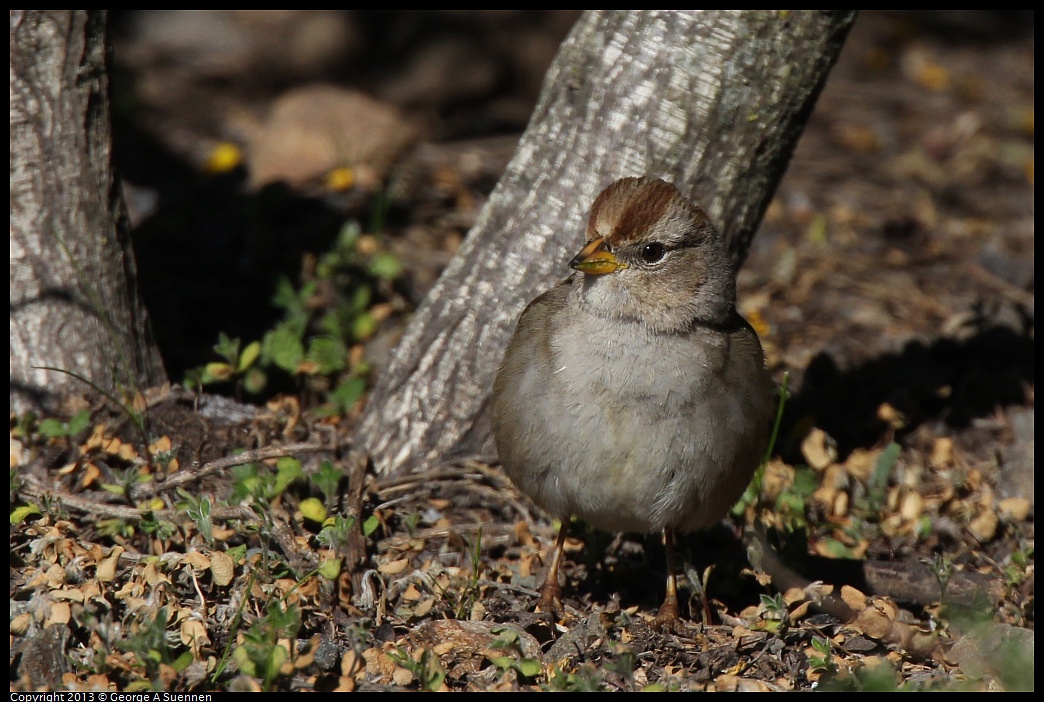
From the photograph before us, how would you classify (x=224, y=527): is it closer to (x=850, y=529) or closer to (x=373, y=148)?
(x=850, y=529)

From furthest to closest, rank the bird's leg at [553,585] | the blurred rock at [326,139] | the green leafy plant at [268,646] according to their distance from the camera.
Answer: the blurred rock at [326,139] → the bird's leg at [553,585] → the green leafy plant at [268,646]

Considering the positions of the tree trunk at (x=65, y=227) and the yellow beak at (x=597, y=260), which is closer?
the yellow beak at (x=597, y=260)

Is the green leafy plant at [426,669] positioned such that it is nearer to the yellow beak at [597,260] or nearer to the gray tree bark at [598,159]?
the gray tree bark at [598,159]

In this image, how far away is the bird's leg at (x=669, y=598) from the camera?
4.27 meters

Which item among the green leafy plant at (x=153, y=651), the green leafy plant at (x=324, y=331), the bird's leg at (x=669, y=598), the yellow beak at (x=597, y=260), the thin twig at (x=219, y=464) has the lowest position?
the bird's leg at (x=669, y=598)

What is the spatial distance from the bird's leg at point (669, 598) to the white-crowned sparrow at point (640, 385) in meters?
0.28

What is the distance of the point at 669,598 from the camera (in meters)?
4.37

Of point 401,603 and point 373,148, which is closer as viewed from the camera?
point 401,603

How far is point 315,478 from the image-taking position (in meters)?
4.52

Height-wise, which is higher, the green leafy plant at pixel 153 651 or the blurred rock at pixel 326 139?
the blurred rock at pixel 326 139

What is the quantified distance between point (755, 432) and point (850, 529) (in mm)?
1186

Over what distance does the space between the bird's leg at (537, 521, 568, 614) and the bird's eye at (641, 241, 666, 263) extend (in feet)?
3.86

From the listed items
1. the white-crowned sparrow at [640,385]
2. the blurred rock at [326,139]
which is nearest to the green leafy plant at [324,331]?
the blurred rock at [326,139]
